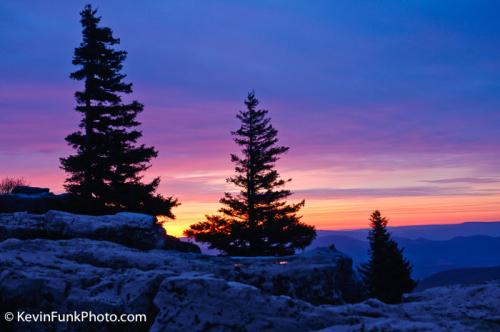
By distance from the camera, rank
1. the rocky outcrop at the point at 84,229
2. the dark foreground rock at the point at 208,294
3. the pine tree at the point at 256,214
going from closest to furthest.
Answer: the dark foreground rock at the point at 208,294 < the rocky outcrop at the point at 84,229 < the pine tree at the point at 256,214

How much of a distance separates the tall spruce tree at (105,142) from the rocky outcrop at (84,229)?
1631 cm

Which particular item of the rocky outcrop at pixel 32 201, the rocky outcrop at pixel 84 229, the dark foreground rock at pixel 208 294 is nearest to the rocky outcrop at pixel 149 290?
the dark foreground rock at pixel 208 294

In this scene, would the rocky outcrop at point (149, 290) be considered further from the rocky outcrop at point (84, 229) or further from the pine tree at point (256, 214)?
the pine tree at point (256, 214)

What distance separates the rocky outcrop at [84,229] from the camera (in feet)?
31.9

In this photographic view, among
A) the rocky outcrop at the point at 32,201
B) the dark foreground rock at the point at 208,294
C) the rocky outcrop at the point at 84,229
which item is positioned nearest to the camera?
the dark foreground rock at the point at 208,294

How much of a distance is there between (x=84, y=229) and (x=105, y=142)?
18920mm

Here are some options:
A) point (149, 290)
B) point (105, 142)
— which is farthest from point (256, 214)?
point (149, 290)

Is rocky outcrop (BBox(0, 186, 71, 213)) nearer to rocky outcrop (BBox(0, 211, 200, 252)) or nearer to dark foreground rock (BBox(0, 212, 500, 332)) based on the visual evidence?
rocky outcrop (BBox(0, 211, 200, 252))

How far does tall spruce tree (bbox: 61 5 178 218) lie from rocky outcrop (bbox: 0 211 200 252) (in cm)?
1631

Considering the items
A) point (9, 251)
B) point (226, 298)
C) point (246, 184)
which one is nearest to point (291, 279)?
point (226, 298)

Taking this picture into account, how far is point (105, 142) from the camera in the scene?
27781 mm

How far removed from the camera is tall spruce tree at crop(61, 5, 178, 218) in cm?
2672

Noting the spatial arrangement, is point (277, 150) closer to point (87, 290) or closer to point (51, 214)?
point (51, 214)

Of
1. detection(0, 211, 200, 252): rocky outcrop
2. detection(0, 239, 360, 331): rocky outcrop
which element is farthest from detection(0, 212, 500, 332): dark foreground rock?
detection(0, 211, 200, 252): rocky outcrop
